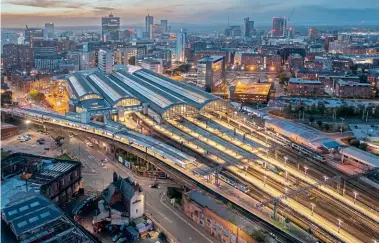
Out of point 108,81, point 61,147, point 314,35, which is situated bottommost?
point 61,147

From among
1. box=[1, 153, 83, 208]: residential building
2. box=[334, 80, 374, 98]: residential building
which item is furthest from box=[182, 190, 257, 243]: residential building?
box=[334, 80, 374, 98]: residential building

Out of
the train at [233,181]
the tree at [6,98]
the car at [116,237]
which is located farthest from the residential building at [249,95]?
the car at [116,237]

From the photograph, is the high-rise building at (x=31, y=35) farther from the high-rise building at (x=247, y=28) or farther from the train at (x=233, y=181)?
the train at (x=233, y=181)

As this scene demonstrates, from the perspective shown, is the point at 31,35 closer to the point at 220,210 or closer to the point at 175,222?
the point at 175,222

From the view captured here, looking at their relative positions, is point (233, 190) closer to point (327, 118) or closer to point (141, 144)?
point (141, 144)

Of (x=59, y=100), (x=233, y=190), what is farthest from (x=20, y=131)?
(x=233, y=190)

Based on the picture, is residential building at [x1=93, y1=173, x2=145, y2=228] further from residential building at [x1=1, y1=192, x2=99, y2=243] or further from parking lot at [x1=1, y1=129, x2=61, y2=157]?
parking lot at [x1=1, y1=129, x2=61, y2=157]

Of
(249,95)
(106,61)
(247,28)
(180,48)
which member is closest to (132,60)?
(180,48)
